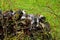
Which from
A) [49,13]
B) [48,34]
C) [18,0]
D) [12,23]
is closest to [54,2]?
[49,13]

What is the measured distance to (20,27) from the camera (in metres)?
5.88

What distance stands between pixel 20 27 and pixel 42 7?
6.97 feet

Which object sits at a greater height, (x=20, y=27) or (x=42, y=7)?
(x=42, y=7)

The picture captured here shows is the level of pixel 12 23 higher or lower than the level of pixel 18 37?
higher

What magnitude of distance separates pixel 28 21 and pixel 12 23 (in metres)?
0.47

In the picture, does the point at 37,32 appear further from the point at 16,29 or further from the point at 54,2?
the point at 54,2

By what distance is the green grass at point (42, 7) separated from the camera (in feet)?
23.4

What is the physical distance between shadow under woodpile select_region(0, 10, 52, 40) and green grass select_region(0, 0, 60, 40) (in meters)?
0.92

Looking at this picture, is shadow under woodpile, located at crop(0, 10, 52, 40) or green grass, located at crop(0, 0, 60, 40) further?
green grass, located at crop(0, 0, 60, 40)

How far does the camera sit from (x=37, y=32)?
19.5ft

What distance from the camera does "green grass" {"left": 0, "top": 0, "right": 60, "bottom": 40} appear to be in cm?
714

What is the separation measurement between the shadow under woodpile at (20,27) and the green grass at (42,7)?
92 cm

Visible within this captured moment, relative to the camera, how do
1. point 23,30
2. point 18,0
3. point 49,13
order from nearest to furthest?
point 23,30, point 49,13, point 18,0

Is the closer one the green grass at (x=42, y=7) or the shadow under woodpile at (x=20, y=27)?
the shadow under woodpile at (x=20, y=27)
